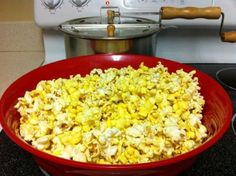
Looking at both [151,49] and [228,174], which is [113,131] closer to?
[228,174]

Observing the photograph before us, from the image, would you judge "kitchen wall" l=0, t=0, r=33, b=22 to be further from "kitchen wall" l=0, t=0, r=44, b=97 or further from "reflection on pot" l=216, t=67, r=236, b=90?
"reflection on pot" l=216, t=67, r=236, b=90

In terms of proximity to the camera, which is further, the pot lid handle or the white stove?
the white stove

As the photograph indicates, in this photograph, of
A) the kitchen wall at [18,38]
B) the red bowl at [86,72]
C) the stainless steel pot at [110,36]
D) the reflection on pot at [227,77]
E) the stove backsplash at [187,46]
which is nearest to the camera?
the red bowl at [86,72]

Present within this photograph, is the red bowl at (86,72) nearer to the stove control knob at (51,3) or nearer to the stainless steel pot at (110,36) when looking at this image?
the stainless steel pot at (110,36)

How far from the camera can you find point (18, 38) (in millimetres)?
1117

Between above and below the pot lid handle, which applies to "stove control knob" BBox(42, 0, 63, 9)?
above

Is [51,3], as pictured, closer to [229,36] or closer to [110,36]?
[110,36]

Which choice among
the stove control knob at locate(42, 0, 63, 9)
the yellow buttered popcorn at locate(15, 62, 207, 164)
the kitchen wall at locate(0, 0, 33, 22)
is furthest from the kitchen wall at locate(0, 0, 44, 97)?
the yellow buttered popcorn at locate(15, 62, 207, 164)

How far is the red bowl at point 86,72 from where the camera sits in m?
0.43

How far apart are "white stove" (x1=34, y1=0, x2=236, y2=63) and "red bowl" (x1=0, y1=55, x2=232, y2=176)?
226 mm

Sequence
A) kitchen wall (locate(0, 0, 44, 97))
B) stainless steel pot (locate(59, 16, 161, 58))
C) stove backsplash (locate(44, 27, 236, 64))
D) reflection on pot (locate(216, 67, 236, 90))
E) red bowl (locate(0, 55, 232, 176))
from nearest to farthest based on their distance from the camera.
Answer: red bowl (locate(0, 55, 232, 176)) → stainless steel pot (locate(59, 16, 161, 58)) → reflection on pot (locate(216, 67, 236, 90)) → stove backsplash (locate(44, 27, 236, 64)) → kitchen wall (locate(0, 0, 44, 97))

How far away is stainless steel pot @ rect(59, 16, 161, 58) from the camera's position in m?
0.75

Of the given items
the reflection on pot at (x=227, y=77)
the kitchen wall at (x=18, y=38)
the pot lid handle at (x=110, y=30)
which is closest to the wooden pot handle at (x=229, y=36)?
the reflection on pot at (x=227, y=77)

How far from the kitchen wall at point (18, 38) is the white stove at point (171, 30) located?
124 millimetres
